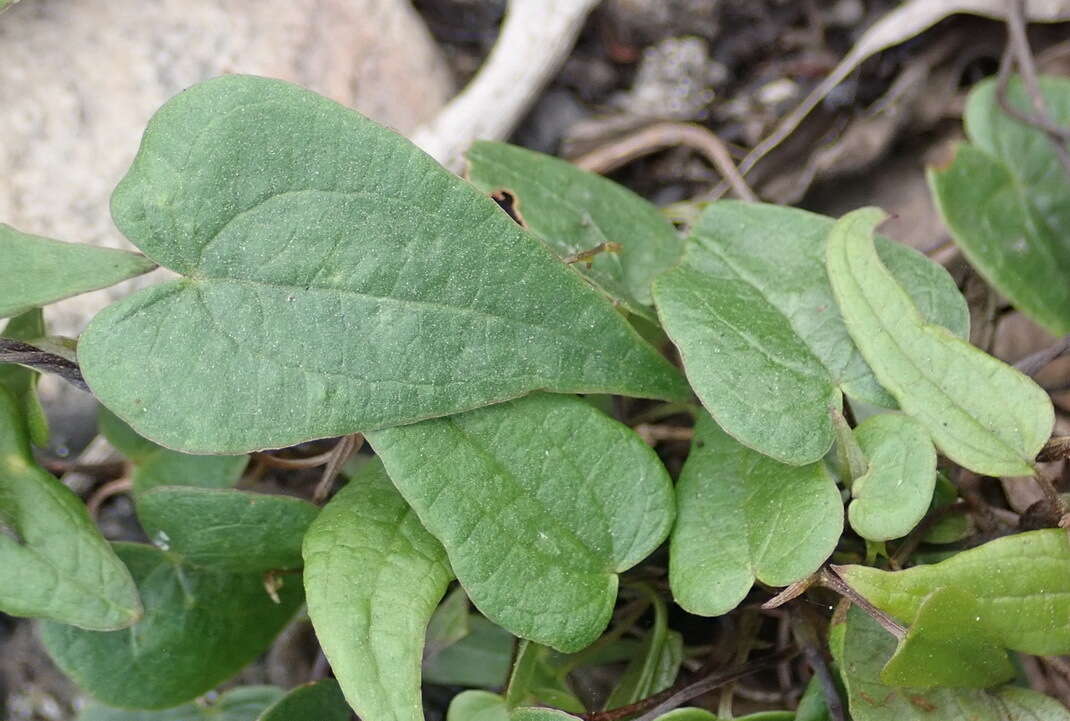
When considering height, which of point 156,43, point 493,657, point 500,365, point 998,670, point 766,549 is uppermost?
point 156,43

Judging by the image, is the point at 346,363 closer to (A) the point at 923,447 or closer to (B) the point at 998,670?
(A) the point at 923,447

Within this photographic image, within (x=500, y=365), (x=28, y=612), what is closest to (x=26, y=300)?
(x=28, y=612)

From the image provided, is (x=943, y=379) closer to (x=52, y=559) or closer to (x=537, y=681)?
(x=537, y=681)

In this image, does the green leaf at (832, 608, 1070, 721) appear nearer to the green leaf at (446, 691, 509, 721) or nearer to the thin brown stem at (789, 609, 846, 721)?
the thin brown stem at (789, 609, 846, 721)

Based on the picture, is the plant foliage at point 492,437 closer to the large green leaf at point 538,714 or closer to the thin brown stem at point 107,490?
the large green leaf at point 538,714

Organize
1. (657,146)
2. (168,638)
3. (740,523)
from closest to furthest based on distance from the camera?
1. (740,523)
2. (168,638)
3. (657,146)

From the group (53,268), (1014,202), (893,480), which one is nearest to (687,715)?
(893,480)
